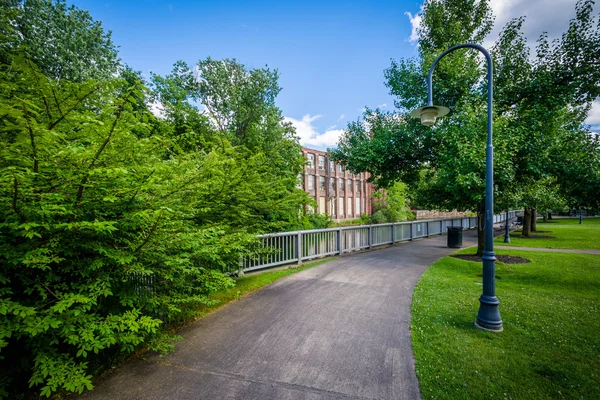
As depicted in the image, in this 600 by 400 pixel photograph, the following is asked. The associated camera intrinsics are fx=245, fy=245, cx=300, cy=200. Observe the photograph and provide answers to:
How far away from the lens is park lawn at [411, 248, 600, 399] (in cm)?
262

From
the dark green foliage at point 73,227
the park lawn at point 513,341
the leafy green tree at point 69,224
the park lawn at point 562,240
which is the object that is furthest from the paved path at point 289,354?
the park lawn at point 562,240

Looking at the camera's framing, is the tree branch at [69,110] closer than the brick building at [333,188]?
Yes

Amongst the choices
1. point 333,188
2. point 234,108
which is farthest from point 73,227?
point 333,188

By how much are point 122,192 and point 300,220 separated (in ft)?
23.2

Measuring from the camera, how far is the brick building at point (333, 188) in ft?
126

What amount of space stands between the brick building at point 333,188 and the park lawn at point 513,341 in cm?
3078

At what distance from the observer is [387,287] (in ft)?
19.9

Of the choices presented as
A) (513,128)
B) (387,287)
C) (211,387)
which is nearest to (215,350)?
(211,387)

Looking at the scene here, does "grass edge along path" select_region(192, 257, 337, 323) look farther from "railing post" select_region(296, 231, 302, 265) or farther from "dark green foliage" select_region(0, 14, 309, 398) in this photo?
"dark green foliage" select_region(0, 14, 309, 398)

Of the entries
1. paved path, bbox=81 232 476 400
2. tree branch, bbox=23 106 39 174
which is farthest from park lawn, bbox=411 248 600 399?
tree branch, bbox=23 106 39 174

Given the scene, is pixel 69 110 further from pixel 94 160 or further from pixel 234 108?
pixel 234 108

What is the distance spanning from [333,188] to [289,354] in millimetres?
38595

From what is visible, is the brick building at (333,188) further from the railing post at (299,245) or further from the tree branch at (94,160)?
the tree branch at (94,160)

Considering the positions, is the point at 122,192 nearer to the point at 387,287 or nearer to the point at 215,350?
the point at 215,350
